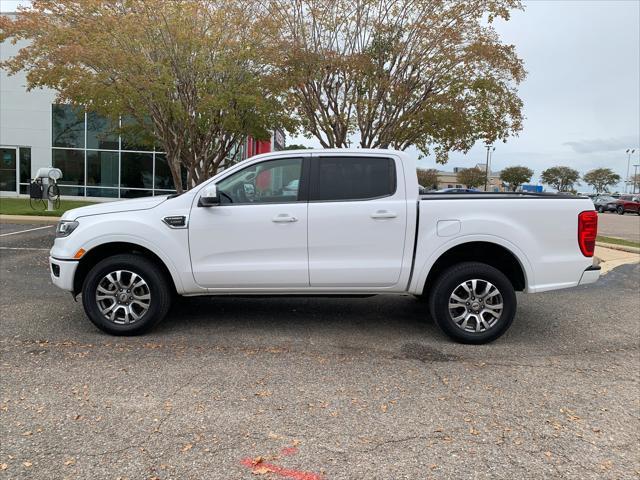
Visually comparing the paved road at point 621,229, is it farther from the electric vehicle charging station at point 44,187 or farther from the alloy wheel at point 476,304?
the electric vehicle charging station at point 44,187

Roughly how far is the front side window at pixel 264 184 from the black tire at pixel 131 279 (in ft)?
3.29

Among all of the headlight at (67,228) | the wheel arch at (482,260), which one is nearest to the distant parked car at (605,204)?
the wheel arch at (482,260)

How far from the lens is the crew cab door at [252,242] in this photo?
4965 mm

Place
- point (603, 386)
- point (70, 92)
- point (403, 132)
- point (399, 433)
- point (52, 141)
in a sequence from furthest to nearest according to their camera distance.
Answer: point (52, 141)
point (403, 132)
point (70, 92)
point (603, 386)
point (399, 433)

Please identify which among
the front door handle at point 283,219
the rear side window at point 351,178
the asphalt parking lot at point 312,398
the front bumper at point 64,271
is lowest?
the asphalt parking lot at point 312,398

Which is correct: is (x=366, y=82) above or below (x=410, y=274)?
above

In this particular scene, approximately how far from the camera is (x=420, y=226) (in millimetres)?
4949

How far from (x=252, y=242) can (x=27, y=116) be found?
2516 cm

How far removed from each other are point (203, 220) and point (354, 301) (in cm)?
262

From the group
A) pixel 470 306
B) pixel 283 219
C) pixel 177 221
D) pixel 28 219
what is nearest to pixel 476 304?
pixel 470 306

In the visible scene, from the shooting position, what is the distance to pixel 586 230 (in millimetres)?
4961

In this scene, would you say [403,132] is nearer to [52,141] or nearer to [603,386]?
[603,386]

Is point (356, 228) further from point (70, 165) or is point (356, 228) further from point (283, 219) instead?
point (70, 165)

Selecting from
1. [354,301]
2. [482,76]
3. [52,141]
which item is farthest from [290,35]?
[52,141]
